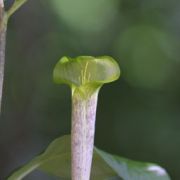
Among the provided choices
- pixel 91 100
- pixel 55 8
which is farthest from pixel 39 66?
pixel 91 100

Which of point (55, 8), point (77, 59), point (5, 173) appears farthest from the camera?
point (55, 8)

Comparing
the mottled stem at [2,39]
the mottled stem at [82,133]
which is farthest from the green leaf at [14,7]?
the mottled stem at [82,133]

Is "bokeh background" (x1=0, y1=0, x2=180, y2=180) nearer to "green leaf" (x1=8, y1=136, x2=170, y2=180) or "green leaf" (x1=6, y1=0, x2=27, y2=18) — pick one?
"green leaf" (x1=8, y1=136, x2=170, y2=180)

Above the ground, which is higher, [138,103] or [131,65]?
[131,65]

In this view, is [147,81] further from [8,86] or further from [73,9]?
[8,86]

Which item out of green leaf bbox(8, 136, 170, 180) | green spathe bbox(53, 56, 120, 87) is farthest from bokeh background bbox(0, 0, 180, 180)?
green spathe bbox(53, 56, 120, 87)

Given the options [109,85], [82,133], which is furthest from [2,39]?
[109,85]

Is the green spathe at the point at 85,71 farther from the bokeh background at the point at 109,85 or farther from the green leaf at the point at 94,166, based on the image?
the bokeh background at the point at 109,85
